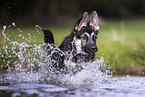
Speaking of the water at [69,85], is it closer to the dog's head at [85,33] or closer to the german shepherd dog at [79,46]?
the german shepherd dog at [79,46]

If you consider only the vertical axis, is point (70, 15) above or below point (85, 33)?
above

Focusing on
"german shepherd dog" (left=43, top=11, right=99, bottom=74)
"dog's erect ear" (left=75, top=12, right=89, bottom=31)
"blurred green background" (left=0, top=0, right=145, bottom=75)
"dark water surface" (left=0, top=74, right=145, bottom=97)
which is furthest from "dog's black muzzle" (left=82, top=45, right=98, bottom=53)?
"blurred green background" (left=0, top=0, right=145, bottom=75)

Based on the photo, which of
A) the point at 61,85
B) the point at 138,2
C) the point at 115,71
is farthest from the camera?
the point at 138,2

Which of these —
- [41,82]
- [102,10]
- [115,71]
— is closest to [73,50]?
[41,82]

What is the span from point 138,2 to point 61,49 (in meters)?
35.8

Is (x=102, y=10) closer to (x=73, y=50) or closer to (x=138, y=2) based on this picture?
(x=138, y=2)

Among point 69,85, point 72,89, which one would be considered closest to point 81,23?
point 69,85

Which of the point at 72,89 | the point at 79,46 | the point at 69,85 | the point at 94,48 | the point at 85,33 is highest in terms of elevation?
the point at 85,33

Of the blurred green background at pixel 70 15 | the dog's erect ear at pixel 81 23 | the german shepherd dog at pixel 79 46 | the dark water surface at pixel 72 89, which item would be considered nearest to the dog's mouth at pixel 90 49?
the german shepherd dog at pixel 79 46

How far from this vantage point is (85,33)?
28.5ft

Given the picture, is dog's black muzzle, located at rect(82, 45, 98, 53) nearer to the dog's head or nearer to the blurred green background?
the dog's head

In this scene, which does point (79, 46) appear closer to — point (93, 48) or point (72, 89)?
point (93, 48)

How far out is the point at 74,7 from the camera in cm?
3728

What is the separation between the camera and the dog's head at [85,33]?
28.1 feet
